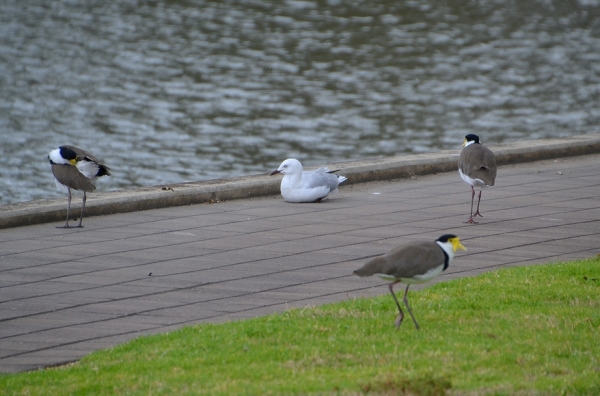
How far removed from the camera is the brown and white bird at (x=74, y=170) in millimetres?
10367

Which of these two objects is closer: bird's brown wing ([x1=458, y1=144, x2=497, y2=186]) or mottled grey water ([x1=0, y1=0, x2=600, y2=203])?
bird's brown wing ([x1=458, y1=144, x2=497, y2=186])

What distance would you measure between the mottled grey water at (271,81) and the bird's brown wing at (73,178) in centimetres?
534

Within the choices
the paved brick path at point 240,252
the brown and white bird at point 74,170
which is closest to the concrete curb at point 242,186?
the paved brick path at point 240,252

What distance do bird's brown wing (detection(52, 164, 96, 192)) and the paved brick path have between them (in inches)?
17.3

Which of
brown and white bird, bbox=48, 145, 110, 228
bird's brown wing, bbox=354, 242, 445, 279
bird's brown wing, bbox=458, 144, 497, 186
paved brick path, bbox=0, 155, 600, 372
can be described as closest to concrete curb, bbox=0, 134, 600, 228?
paved brick path, bbox=0, 155, 600, 372

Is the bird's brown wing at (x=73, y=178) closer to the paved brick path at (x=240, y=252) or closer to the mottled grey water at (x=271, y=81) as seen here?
the paved brick path at (x=240, y=252)

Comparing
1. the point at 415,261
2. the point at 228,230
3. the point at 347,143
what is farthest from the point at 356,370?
the point at 347,143

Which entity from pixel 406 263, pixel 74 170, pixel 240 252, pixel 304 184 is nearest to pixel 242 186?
pixel 304 184

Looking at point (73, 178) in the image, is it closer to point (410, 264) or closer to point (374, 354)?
point (410, 264)

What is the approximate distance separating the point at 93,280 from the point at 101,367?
7.80 ft

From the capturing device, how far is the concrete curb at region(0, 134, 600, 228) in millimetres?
10750

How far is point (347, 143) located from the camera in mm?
19406

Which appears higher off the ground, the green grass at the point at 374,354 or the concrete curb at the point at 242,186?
the green grass at the point at 374,354

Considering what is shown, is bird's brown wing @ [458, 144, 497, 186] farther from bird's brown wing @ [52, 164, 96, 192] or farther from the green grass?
bird's brown wing @ [52, 164, 96, 192]
